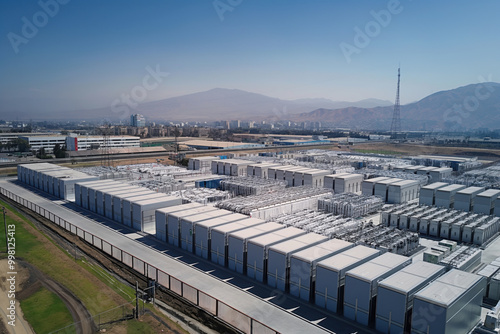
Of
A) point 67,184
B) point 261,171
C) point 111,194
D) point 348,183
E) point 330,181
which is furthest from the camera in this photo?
point 261,171

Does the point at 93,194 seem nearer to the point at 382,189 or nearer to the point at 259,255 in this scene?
the point at 259,255

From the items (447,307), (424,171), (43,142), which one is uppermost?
(43,142)

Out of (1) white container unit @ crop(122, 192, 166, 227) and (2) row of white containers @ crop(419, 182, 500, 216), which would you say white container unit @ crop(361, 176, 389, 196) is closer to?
(2) row of white containers @ crop(419, 182, 500, 216)

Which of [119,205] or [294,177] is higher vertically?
[294,177]

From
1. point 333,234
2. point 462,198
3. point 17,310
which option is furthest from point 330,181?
point 17,310

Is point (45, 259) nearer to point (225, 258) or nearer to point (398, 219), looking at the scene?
point (225, 258)
